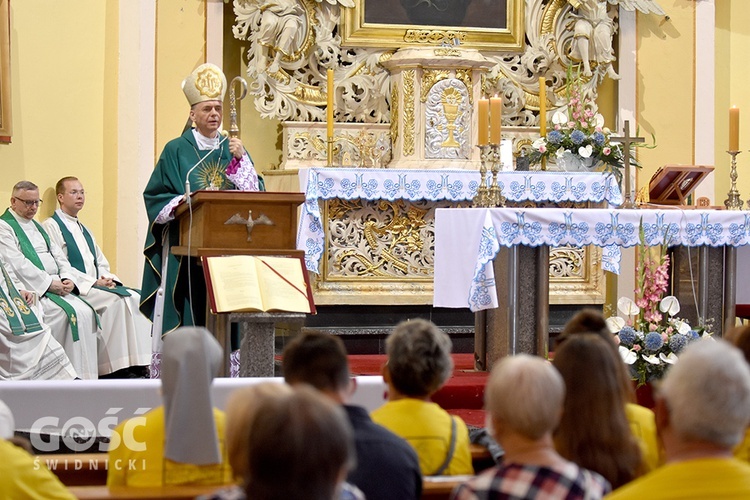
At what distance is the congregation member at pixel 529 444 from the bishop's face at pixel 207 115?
4.52 m

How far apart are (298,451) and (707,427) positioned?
0.85m

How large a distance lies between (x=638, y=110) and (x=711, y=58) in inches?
33.9

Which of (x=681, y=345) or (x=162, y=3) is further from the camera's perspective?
(x=162, y=3)

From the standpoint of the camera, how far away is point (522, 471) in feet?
8.64

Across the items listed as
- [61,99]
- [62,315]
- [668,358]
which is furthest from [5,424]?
[61,99]

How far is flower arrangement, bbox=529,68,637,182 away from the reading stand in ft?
1.11

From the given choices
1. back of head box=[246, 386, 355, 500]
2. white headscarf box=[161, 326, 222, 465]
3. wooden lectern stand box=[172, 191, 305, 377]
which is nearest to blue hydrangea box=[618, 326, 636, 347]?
wooden lectern stand box=[172, 191, 305, 377]

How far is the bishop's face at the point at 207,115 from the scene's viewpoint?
6.90m

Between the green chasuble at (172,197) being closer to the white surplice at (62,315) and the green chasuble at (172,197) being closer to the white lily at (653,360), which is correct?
the white surplice at (62,315)

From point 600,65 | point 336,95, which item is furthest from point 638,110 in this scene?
point 336,95

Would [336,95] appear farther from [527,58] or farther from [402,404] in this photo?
[402,404]

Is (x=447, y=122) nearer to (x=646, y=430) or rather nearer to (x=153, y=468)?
(x=646, y=430)

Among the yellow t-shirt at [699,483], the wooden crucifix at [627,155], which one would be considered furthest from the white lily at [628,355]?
the yellow t-shirt at [699,483]

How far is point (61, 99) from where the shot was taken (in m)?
9.95
